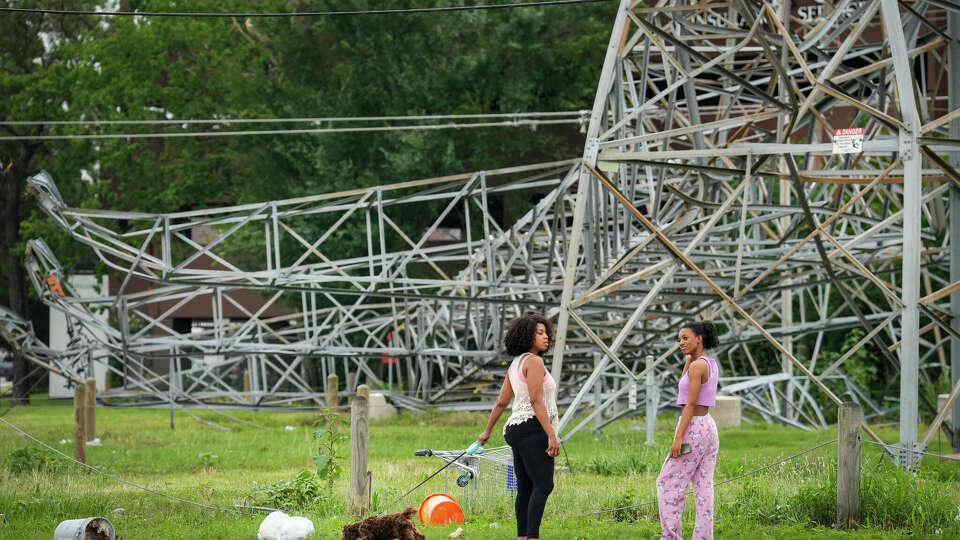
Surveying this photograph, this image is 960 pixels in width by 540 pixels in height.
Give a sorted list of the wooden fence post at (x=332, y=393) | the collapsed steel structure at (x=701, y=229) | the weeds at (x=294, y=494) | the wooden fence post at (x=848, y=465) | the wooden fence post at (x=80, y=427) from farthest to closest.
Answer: the wooden fence post at (x=332, y=393)
the wooden fence post at (x=80, y=427)
the collapsed steel structure at (x=701, y=229)
the weeds at (x=294, y=494)
the wooden fence post at (x=848, y=465)

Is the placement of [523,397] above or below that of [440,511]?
above

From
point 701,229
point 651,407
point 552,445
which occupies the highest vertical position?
point 701,229

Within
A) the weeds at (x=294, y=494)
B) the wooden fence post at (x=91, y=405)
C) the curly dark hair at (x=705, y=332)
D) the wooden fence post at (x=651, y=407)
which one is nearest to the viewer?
the curly dark hair at (x=705, y=332)

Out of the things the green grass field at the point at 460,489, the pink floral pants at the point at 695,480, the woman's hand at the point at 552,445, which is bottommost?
the green grass field at the point at 460,489

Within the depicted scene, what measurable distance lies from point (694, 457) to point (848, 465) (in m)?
2.11

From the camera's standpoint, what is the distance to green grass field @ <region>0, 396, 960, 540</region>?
410 inches

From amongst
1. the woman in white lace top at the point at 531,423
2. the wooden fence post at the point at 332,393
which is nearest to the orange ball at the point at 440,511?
the woman in white lace top at the point at 531,423

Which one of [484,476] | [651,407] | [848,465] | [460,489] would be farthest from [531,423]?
[651,407]

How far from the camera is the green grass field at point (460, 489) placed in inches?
410

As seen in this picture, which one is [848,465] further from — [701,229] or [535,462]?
[701,229]

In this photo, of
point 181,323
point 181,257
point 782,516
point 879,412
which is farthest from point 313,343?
point 181,323

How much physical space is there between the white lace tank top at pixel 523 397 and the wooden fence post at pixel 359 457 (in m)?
2.35

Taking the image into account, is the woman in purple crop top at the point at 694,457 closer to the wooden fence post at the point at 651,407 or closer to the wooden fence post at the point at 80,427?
the wooden fence post at the point at 651,407

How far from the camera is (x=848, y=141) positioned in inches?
512
